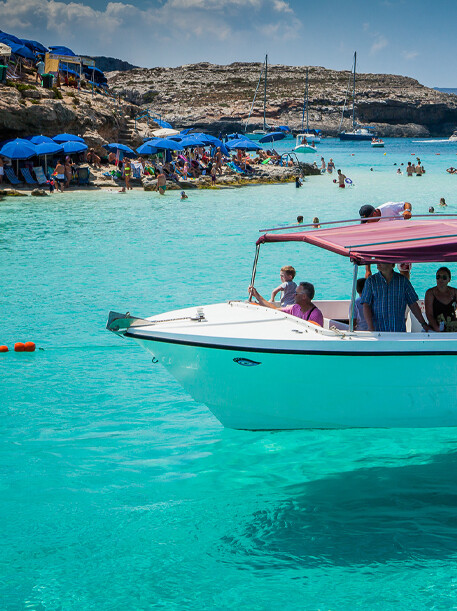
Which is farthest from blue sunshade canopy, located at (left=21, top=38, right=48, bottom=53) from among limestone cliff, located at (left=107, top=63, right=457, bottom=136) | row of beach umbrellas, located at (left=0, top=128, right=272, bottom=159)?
limestone cliff, located at (left=107, top=63, right=457, bottom=136)

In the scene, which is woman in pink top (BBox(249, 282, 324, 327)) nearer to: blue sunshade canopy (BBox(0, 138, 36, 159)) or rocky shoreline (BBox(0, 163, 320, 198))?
blue sunshade canopy (BBox(0, 138, 36, 159))

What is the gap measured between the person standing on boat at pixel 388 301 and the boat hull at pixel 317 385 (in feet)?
2.16

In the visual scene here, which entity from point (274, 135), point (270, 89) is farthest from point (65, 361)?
point (270, 89)

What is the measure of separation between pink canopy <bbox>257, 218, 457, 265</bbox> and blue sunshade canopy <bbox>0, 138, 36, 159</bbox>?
87.6 feet

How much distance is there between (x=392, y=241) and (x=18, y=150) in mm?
28540

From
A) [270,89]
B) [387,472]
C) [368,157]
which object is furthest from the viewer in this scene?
[270,89]

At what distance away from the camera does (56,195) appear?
112 ft

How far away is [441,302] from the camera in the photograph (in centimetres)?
747

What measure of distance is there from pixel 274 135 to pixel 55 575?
62.6 metres

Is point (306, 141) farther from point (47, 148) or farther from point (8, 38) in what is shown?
point (47, 148)

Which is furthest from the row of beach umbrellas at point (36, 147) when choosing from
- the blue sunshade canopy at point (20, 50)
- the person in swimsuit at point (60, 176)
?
the blue sunshade canopy at point (20, 50)

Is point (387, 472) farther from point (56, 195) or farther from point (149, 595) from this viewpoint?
point (56, 195)

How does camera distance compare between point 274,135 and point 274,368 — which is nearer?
point 274,368

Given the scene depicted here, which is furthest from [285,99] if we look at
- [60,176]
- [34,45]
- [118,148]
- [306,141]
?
[60,176]
